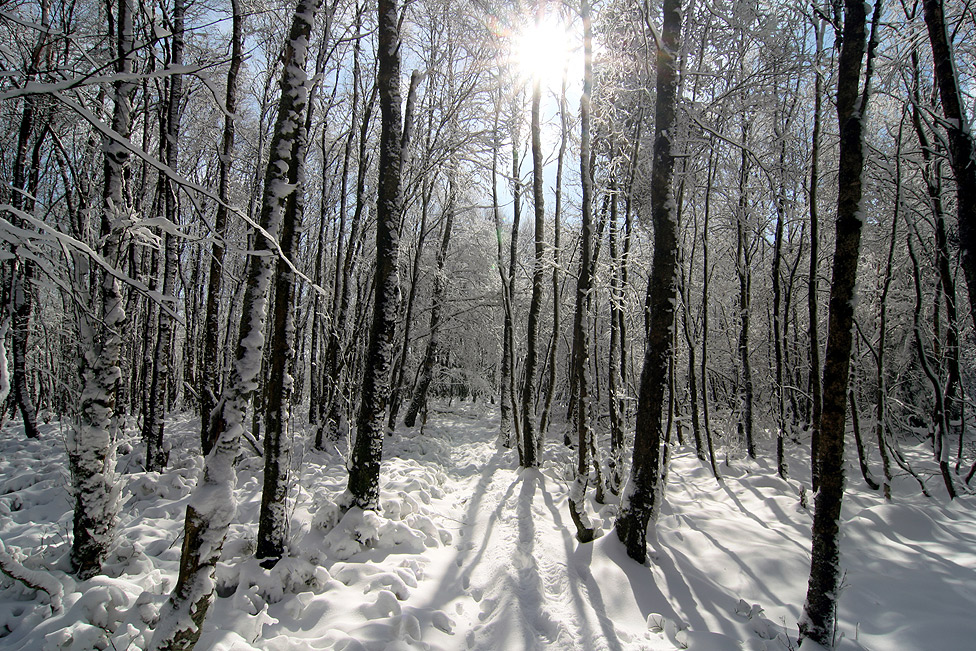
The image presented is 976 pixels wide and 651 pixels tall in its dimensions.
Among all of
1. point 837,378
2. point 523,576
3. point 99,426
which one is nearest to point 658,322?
point 837,378

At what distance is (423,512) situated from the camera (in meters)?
6.13

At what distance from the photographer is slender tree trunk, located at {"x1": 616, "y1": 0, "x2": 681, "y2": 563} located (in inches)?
197

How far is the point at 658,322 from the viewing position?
5.12 meters

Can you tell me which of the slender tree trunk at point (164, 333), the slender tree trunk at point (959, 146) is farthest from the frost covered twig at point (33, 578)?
the slender tree trunk at point (959, 146)

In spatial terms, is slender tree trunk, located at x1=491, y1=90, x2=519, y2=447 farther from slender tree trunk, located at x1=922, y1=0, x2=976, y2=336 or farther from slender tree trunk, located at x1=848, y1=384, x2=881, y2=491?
slender tree trunk, located at x1=848, y1=384, x2=881, y2=491

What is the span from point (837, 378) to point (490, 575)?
3.70 m

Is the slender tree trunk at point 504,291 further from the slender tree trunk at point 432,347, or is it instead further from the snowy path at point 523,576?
the snowy path at point 523,576

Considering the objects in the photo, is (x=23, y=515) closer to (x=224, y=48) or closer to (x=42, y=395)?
(x=224, y=48)

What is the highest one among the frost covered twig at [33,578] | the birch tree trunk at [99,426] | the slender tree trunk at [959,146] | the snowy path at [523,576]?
the slender tree trunk at [959,146]

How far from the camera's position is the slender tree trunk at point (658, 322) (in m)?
5.00

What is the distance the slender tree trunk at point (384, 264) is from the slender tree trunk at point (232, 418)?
136cm

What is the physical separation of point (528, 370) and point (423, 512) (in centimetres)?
453

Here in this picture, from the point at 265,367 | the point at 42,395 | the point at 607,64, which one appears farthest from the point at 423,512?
the point at 42,395

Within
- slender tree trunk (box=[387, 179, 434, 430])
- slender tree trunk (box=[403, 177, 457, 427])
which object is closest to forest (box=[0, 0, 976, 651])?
slender tree trunk (box=[387, 179, 434, 430])
